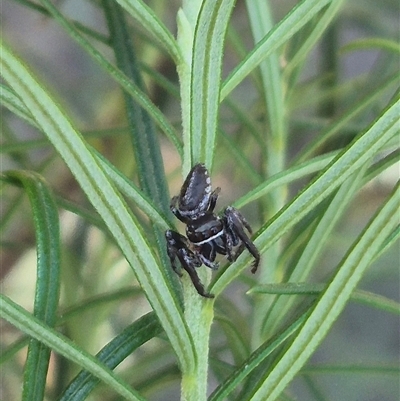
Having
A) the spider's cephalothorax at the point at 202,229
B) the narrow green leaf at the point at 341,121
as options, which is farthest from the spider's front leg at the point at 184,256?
the narrow green leaf at the point at 341,121

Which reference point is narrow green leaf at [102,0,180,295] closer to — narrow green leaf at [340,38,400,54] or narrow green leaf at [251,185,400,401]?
narrow green leaf at [251,185,400,401]

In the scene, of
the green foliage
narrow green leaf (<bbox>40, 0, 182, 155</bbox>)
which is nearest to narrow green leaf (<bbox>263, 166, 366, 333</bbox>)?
the green foliage

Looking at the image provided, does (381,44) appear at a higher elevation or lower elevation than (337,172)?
higher

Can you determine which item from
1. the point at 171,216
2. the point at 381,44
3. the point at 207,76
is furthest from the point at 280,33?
the point at 381,44

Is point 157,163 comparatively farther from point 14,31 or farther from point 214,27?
point 14,31

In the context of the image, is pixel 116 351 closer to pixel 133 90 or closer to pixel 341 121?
pixel 133 90
